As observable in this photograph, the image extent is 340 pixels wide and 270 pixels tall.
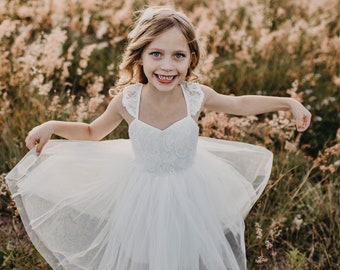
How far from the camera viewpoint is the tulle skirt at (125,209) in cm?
216

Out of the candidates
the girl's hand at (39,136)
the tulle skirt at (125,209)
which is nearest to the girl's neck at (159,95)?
the tulle skirt at (125,209)

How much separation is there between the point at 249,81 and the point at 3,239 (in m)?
2.47

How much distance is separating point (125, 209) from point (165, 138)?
0.37m

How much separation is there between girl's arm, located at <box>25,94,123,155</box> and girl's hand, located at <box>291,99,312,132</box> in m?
0.82

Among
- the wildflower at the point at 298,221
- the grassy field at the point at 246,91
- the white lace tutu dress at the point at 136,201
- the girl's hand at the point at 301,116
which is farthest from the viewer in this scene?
the grassy field at the point at 246,91

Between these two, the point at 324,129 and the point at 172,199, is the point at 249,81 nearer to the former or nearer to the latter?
the point at 324,129

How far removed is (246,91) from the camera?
Result: 4.22m

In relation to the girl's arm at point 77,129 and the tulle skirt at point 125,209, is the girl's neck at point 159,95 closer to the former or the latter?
the girl's arm at point 77,129

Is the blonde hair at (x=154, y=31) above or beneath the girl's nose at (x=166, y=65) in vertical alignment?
above

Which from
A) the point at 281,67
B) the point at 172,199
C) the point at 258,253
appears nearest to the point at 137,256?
the point at 172,199

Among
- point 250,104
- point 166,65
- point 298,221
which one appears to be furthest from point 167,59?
point 298,221

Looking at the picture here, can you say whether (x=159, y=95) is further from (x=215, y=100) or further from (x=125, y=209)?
(x=125, y=209)

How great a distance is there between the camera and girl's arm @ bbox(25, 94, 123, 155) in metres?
2.14

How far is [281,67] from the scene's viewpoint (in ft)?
14.5
